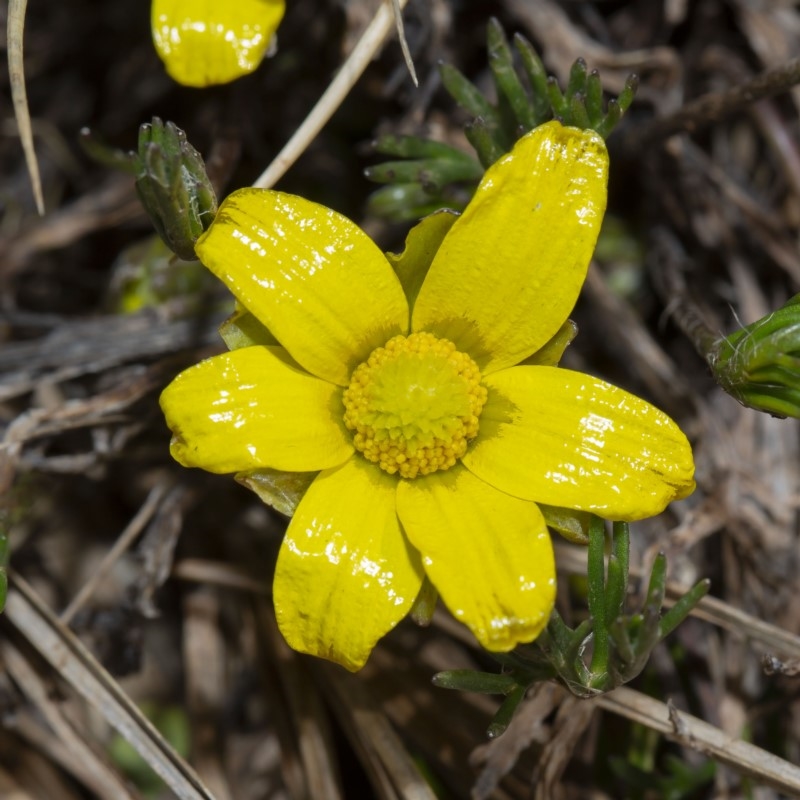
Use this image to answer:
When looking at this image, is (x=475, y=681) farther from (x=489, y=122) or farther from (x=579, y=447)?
(x=489, y=122)

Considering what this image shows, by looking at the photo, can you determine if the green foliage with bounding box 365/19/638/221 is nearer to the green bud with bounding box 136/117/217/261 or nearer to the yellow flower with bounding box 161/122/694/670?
the yellow flower with bounding box 161/122/694/670

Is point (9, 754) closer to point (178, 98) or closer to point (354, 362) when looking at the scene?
point (354, 362)

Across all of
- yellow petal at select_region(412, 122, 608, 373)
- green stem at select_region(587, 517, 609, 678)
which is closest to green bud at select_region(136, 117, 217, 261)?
yellow petal at select_region(412, 122, 608, 373)

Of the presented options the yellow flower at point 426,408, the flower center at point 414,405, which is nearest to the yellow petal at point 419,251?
the yellow flower at point 426,408

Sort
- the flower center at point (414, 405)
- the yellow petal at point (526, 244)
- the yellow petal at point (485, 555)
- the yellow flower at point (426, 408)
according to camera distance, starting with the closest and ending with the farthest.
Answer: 1. the yellow petal at point (485, 555)
2. the yellow flower at point (426, 408)
3. the yellow petal at point (526, 244)
4. the flower center at point (414, 405)

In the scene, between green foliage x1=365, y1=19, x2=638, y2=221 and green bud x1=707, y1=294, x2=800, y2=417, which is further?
green foliage x1=365, y1=19, x2=638, y2=221

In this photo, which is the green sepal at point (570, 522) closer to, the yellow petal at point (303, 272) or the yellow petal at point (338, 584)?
the yellow petal at point (338, 584)
